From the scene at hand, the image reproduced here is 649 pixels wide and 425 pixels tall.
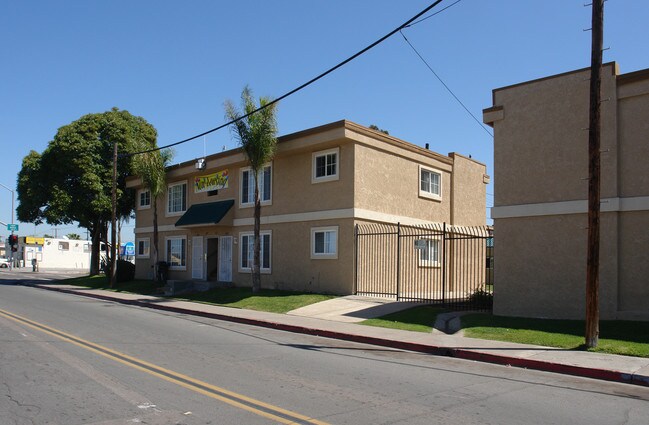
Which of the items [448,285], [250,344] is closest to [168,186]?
[448,285]

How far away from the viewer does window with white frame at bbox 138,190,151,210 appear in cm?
3466

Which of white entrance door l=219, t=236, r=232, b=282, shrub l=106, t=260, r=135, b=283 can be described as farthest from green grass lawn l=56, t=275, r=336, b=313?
shrub l=106, t=260, r=135, b=283

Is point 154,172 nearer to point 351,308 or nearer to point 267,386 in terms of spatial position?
point 351,308

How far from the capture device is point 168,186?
32125 millimetres

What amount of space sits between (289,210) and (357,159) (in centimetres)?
402

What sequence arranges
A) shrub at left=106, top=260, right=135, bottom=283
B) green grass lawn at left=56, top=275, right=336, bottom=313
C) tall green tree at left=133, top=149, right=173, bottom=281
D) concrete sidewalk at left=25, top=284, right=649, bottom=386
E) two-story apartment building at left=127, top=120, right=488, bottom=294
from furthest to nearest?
shrub at left=106, top=260, right=135, bottom=283 < tall green tree at left=133, top=149, right=173, bottom=281 < two-story apartment building at left=127, top=120, right=488, bottom=294 < green grass lawn at left=56, top=275, right=336, bottom=313 < concrete sidewalk at left=25, top=284, right=649, bottom=386

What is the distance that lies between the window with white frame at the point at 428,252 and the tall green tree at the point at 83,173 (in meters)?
18.1

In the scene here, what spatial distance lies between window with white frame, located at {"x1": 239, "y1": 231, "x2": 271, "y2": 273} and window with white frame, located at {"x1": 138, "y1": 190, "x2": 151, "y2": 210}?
11368 mm

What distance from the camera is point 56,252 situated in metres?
78.1

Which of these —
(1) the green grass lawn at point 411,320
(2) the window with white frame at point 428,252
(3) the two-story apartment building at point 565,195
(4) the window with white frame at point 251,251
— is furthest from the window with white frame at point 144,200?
(3) the two-story apartment building at point 565,195

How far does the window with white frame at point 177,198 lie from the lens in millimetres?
30797

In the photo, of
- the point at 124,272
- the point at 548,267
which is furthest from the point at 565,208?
the point at 124,272

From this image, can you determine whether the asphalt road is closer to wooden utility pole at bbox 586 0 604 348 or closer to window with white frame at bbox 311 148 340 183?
wooden utility pole at bbox 586 0 604 348

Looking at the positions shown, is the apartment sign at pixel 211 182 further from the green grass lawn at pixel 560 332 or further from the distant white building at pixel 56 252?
the distant white building at pixel 56 252
